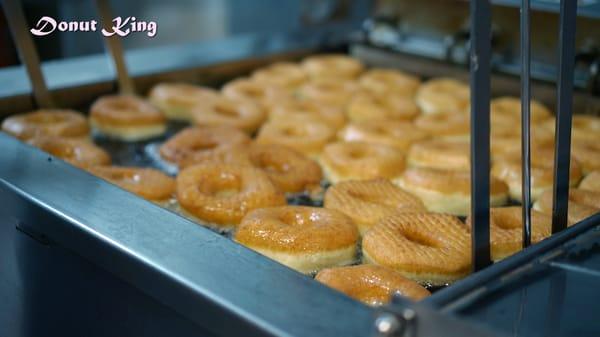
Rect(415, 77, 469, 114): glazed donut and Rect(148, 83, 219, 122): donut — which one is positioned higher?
Rect(148, 83, 219, 122): donut

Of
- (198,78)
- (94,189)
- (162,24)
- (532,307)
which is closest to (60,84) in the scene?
(198,78)

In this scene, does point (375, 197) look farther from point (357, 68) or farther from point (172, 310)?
point (357, 68)

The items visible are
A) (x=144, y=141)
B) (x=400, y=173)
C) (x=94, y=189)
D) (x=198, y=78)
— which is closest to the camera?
(x=94, y=189)

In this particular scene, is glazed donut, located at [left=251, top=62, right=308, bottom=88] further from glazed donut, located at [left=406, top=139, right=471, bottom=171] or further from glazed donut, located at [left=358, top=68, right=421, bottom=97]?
glazed donut, located at [left=406, top=139, right=471, bottom=171]

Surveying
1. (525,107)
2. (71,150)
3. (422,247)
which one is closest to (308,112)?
(71,150)

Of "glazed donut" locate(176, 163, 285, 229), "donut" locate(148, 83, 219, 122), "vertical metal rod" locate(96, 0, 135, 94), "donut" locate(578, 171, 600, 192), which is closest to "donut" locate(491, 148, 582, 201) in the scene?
"donut" locate(578, 171, 600, 192)

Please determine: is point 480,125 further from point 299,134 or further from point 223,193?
point 299,134
